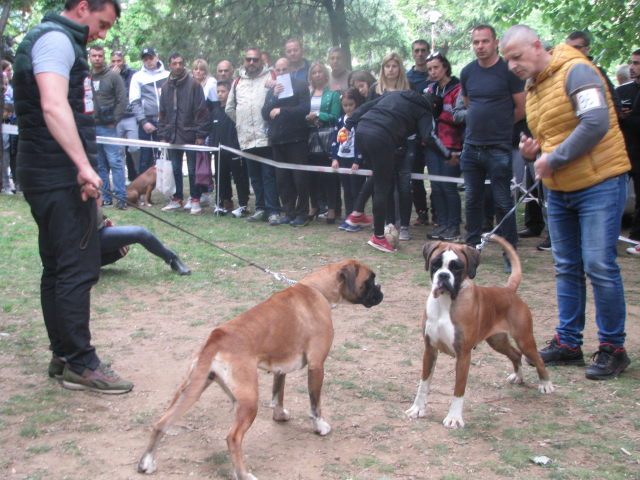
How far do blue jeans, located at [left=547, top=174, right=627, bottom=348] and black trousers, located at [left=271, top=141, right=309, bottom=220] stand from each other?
5370 mm

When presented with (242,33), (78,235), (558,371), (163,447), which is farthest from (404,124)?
(242,33)

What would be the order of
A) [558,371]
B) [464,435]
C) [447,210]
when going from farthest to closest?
[447,210], [558,371], [464,435]

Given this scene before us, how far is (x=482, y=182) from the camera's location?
6727 millimetres

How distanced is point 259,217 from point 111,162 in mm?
2939

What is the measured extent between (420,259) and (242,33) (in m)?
9.55

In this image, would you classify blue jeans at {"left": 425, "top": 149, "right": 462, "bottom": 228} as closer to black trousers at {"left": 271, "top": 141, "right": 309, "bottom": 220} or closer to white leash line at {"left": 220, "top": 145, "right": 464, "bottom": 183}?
white leash line at {"left": 220, "top": 145, "right": 464, "bottom": 183}

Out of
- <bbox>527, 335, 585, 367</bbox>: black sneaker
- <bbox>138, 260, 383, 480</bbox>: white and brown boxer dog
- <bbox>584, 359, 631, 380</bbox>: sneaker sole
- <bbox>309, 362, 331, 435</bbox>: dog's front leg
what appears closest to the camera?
<bbox>138, 260, 383, 480</bbox>: white and brown boxer dog

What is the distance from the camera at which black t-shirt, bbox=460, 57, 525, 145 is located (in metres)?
6.45

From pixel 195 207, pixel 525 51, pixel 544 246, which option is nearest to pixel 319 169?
pixel 195 207

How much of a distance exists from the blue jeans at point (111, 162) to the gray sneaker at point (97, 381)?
7.01 m

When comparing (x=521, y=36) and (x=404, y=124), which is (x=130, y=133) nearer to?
(x=404, y=124)

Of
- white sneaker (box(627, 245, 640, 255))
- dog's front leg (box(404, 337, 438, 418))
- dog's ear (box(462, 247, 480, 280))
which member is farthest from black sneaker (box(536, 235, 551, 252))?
dog's front leg (box(404, 337, 438, 418))

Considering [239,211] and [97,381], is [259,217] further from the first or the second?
[97,381]

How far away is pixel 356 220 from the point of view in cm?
891
